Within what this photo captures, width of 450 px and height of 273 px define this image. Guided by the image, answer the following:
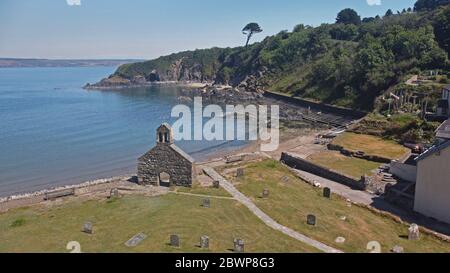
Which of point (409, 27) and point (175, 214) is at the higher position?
point (409, 27)

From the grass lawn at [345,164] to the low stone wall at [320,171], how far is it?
92 cm

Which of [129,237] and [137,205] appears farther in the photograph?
[137,205]

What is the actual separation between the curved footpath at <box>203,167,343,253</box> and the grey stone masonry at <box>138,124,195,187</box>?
280cm

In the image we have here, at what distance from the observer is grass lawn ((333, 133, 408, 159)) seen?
42925mm

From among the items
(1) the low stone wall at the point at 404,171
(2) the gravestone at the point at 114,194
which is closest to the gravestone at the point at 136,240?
(2) the gravestone at the point at 114,194

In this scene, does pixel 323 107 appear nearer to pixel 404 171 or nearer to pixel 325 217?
pixel 404 171

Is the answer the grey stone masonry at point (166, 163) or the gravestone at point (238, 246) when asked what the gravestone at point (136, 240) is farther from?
the grey stone masonry at point (166, 163)

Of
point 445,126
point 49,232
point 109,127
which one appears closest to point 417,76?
point 445,126

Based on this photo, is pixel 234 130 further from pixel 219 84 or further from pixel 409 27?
pixel 219 84

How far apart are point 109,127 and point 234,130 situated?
72.8 feet

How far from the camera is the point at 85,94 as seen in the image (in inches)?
5300

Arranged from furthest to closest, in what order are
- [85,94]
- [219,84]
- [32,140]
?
[219,84] → [85,94] → [32,140]

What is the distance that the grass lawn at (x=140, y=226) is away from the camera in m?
19.9

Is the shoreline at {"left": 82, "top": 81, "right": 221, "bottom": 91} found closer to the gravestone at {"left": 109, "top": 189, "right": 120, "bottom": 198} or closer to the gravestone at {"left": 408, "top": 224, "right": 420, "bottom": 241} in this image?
the gravestone at {"left": 109, "top": 189, "right": 120, "bottom": 198}
